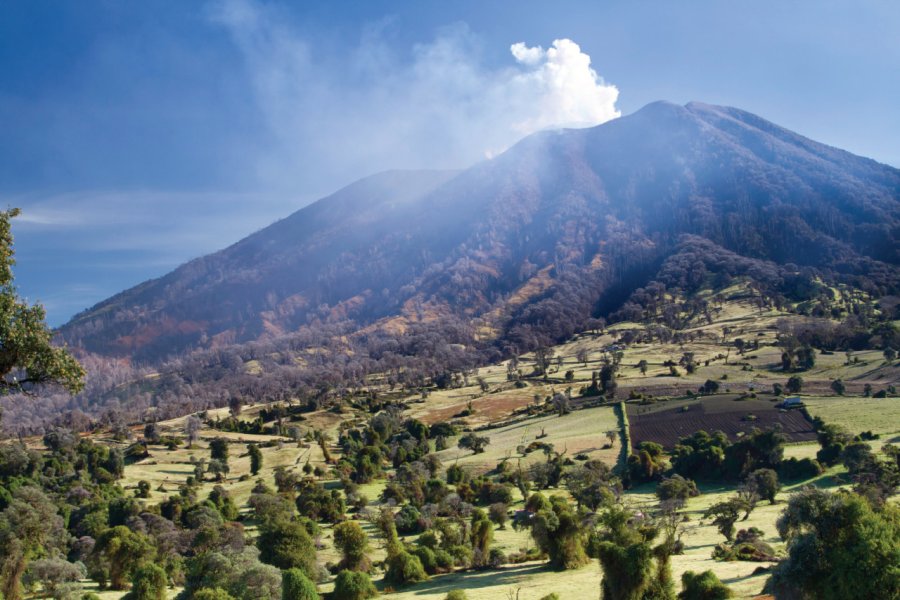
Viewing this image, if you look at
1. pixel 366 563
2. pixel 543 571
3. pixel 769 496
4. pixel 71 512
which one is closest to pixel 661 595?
pixel 543 571

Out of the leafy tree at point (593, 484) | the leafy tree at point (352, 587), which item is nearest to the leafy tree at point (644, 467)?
the leafy tree at point (593, 484)

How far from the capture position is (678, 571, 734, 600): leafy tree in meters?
26.0

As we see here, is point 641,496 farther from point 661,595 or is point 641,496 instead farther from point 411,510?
point 661,595

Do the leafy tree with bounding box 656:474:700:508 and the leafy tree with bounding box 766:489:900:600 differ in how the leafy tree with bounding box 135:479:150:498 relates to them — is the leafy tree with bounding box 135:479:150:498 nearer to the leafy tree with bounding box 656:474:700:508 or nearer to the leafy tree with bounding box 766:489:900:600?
the leafy tree with bounding box 656:474:700:508

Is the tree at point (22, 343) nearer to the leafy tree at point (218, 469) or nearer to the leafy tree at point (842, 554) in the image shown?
the leafy tree at point (842, 554)

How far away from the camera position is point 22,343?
1473 centimetres

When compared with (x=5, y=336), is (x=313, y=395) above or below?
below

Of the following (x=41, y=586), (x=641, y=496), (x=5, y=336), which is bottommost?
(x=641, y=496)

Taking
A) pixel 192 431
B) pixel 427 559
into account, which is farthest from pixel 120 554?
pixel 192 431

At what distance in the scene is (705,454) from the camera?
68.9 meters

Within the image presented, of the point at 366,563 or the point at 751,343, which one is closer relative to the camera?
the point at 366,563

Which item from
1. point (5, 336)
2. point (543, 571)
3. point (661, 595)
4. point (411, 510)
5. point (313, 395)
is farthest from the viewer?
point (313, 395)

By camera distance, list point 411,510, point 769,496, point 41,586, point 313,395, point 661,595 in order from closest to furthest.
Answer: point 661,595
point 41,586
point 769,496
point 411,510
point 313,395

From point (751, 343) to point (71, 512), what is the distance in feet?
496
